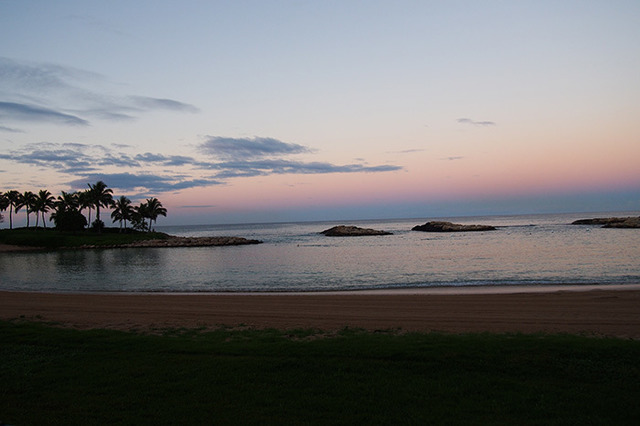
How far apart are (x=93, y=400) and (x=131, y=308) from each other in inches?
498

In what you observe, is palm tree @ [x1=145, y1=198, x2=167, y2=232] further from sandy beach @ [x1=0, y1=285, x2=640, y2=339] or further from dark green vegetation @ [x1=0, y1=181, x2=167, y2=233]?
sandy beach @ [x1=0, y1=285, x2=640, y2=339]

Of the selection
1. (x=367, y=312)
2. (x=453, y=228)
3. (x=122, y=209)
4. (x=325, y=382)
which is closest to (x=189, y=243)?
(x=122, y=209)

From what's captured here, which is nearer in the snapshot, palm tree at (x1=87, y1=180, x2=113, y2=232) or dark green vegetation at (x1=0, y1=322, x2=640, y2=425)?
dark green vegetation at (x1=0, y1=322, x2=640, y2=425)

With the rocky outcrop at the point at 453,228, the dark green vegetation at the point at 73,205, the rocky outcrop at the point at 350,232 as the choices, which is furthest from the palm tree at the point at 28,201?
the rocky outcrop at the point at 453,228

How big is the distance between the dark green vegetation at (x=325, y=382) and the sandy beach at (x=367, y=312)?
3786mm

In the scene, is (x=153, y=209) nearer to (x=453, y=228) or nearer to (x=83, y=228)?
(x=83, y=228)

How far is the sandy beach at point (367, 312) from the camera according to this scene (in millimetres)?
13234

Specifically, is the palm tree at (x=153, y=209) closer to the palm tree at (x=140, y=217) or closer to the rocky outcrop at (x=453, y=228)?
the palm tree at (x=140, y=217)

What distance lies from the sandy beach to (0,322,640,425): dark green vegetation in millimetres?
3786

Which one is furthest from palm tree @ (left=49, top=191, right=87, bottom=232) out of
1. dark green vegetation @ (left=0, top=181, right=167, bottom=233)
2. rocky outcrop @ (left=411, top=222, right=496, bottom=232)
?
rocky outcrop @ (left=411, top=222, right=496, bottom=232)

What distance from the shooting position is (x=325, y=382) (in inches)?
275

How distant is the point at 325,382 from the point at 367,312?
9446 millimetres

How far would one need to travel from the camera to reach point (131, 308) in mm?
18109

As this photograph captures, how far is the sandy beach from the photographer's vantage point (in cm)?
1323
